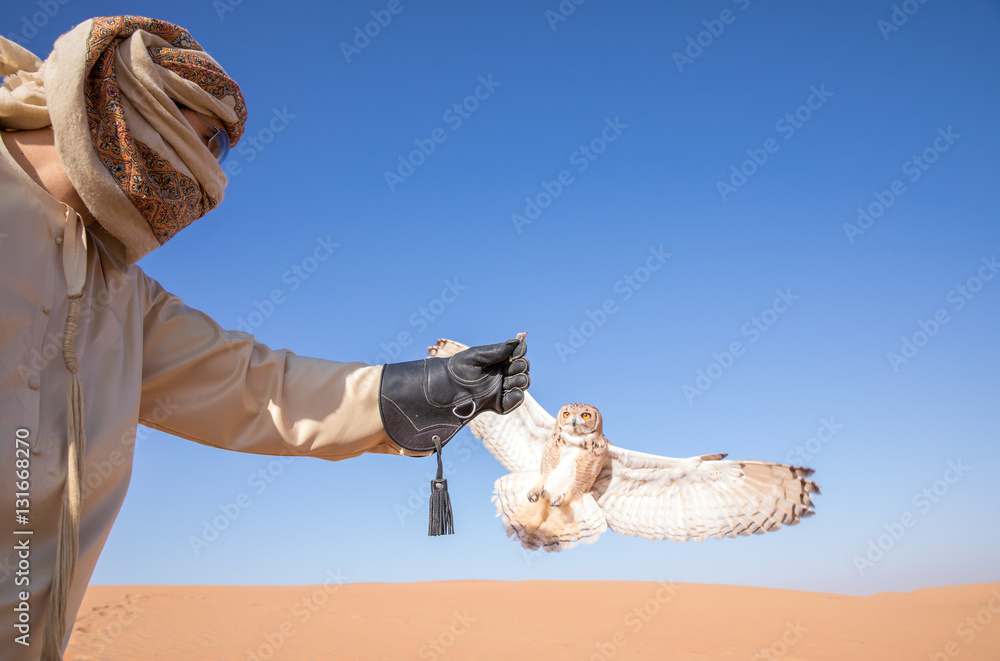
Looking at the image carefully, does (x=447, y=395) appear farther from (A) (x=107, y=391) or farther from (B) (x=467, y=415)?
(A) (x=107, y=391)

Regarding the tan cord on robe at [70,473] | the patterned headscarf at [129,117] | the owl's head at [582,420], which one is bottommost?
the tan cord on robe at [70,473]

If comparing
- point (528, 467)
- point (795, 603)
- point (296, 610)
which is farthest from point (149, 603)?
point (795, 603)

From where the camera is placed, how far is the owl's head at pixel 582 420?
578cm

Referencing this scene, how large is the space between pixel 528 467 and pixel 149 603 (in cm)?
1998

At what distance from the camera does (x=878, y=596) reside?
2405cm

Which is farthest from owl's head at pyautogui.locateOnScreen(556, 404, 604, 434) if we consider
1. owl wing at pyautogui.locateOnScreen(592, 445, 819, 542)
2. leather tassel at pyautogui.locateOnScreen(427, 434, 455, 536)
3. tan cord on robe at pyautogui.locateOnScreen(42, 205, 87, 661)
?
tan cord on robe at pyautogui.locateOnScreen(42, 205, 87, 661)

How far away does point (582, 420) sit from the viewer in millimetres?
5781

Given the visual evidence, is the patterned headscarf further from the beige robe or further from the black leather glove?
the black leather glove

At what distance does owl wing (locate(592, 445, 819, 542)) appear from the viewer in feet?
18.6

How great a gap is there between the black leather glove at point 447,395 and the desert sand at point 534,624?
14.9 m

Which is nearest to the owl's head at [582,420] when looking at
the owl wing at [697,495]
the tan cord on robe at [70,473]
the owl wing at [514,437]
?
the owl wing at [697,495]

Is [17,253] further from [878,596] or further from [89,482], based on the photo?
[878,596]

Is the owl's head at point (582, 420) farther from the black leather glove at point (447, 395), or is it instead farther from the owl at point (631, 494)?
the black leather glove at point (447, 395)

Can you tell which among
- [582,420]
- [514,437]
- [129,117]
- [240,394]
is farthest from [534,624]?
[129,117]
